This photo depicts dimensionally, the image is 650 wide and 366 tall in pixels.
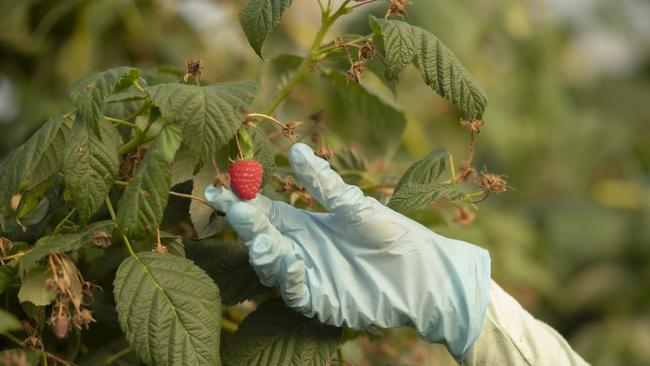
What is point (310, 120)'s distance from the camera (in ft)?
2.32

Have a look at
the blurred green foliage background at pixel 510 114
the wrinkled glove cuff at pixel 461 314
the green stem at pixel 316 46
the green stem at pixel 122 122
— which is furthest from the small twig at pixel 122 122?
the blurred green foliage background at pixel 510 114

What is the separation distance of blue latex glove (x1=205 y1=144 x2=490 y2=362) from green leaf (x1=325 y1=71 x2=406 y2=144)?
21 centimetres

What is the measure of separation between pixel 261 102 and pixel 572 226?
1.30 meters

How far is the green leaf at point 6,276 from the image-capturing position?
20.8 inches

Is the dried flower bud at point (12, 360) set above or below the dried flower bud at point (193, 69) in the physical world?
below

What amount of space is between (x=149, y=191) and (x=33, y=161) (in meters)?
0.09

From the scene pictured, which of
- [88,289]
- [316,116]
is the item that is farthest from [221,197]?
[316,116]

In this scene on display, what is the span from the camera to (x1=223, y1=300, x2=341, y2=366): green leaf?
0.56 m

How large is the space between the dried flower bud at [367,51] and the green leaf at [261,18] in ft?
0.19

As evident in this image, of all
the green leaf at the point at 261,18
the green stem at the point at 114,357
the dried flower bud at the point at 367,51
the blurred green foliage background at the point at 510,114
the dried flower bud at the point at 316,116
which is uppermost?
the green leaf at the point at 261,18

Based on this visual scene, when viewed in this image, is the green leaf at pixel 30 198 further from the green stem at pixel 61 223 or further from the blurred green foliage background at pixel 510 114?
the blurred green foliage background at pixel 510 114

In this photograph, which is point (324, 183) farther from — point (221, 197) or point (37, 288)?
point (37, 288)

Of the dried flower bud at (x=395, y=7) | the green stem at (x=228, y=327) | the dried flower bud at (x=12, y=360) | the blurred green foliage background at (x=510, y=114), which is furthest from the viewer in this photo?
the blurred green foliage background at (x=510, y=114)

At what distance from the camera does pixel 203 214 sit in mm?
567
